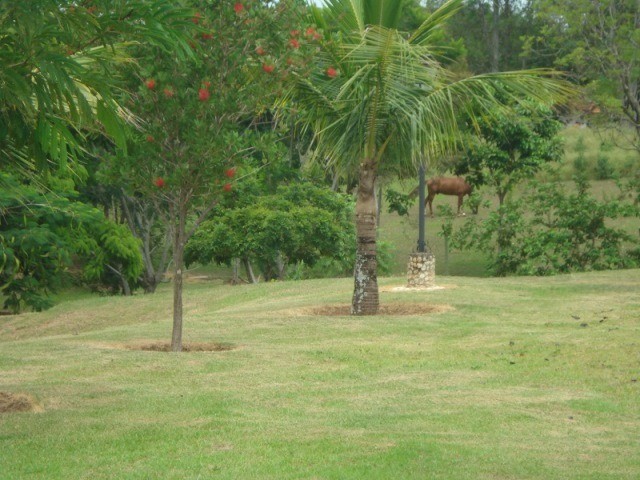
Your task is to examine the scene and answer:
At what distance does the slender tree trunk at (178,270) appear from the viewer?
13273mm

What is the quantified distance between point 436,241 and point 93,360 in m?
Result: 27.2

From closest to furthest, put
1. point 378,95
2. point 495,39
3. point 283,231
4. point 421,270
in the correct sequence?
point 378,95 → point 421,270 → point 283,231 → point 495,39

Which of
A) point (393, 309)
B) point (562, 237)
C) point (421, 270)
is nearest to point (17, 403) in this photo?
point (393, 309)

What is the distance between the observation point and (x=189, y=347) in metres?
14.6

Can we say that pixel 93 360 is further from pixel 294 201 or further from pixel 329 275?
pixel 329 275

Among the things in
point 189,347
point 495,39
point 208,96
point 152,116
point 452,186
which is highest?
point 495,39

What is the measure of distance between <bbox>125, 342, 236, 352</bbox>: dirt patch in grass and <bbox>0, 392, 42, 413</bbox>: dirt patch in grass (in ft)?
14.0

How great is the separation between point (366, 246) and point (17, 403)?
9.03 metres

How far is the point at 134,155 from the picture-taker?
41.4 ft

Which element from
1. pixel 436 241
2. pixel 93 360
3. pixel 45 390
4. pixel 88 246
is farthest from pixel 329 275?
pixel 45 390

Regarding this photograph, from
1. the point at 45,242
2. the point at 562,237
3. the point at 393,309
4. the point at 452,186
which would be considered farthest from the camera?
the point at 452,186

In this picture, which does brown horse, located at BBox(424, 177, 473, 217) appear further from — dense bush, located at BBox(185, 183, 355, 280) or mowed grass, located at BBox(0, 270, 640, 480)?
mowed grass, located at BBox(0, 270, 640, 480)

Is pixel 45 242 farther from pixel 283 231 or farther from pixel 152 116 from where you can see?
pixel 283 231

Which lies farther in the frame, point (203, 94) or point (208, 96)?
point (208, 96)
